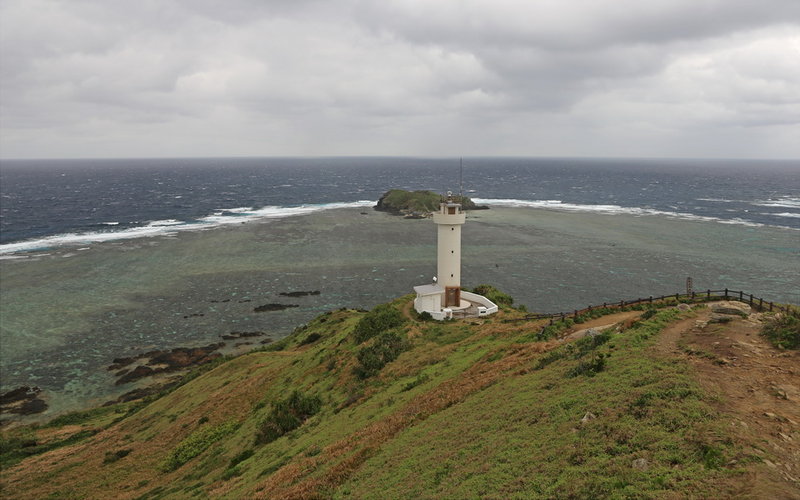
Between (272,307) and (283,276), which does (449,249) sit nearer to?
(272,307)

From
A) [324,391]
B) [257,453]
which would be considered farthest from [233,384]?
[257,453]

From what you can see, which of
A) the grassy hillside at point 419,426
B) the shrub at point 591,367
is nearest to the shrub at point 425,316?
the grassy hillside at point 419,426

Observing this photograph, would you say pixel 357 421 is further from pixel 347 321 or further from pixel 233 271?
pixel 233 271

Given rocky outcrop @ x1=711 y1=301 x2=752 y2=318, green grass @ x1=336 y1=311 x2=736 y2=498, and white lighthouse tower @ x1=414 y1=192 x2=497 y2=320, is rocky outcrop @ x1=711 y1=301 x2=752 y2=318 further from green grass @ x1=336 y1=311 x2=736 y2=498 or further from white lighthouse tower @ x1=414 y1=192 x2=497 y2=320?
white lighthouse tower @ x1=414 y1=192 x2=497 y2=320

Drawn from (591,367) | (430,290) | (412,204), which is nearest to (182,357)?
(430,290)

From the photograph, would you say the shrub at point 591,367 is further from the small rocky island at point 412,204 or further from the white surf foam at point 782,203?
the white surf foam at point 782,203

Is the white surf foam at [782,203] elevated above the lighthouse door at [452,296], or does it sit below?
above
